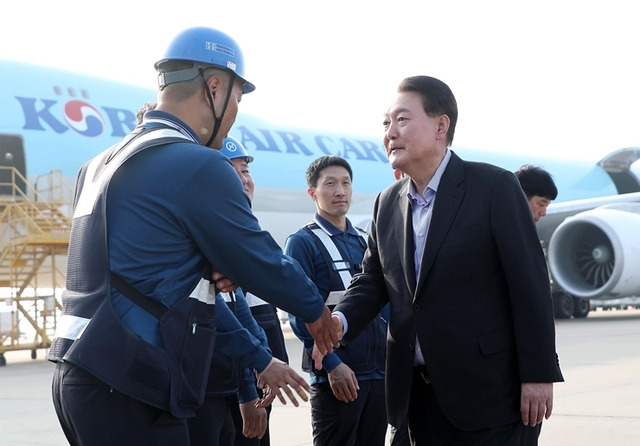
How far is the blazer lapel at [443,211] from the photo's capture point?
2943 mm

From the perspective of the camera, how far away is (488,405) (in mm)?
2852

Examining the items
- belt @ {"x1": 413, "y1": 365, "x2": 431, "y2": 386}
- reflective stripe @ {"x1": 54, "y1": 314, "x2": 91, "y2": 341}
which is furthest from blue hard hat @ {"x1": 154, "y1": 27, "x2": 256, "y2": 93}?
belt @ {"x1": 413, "y1": 365, "x2": 431, "y2": 386}

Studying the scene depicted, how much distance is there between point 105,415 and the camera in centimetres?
221

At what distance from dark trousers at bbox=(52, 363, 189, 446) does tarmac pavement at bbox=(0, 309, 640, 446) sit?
349cm

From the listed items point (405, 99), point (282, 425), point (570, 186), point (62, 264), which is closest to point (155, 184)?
point (405, 99)

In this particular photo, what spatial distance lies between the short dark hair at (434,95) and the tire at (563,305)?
16.6 m

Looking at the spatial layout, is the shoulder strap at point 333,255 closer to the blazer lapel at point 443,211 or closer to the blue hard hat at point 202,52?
the blazer lapel at point 443,211

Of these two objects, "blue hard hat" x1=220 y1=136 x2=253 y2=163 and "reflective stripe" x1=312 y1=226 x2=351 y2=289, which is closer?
"blue hard hat" x1=220 y1=136 x2=253 y2=163

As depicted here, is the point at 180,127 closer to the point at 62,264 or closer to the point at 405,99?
the point at 405,99

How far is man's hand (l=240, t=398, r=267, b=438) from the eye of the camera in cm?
350

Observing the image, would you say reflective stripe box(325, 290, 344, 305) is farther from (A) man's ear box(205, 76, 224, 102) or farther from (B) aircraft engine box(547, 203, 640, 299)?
(B) aircraft engine box(547, 203, 640, 299)

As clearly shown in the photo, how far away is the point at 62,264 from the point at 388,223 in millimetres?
11358

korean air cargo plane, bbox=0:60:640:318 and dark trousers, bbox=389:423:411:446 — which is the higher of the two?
dark trousers, bbox=389:423:411:446

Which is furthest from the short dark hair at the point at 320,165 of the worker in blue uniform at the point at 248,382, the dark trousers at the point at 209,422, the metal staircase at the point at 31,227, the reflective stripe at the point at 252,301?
the metal staircase at the point at 31,227
